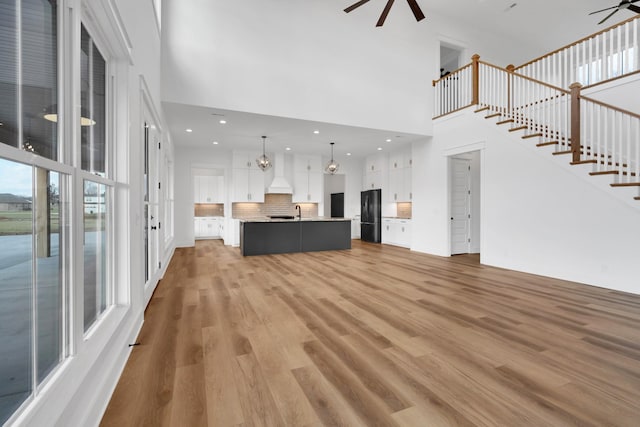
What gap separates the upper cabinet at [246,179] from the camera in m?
8.84

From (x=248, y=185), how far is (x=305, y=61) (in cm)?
426

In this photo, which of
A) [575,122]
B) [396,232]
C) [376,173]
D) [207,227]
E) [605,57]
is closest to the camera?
[575,122]

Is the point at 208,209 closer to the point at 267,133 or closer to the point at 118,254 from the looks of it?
the point at 267,133

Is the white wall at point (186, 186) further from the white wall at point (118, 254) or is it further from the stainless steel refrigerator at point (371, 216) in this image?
the white wall at point (118, 254)

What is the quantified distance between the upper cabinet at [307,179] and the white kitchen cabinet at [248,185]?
1125mm

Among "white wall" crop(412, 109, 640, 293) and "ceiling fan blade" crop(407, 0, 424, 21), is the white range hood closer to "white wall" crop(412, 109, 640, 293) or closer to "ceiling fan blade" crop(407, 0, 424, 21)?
"white wall" crop(412, 109, 640, 293)

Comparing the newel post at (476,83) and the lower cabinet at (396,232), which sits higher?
the newel post at (476,83)

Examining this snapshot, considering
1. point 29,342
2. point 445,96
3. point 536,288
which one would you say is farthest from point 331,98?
point 29,342

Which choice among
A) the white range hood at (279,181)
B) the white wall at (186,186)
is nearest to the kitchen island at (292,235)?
the white range hood at (279,181)

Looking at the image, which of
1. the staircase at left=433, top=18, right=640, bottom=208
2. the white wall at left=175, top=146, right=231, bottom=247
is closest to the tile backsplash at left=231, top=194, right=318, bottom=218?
the white wall at left=175, top=146, right=231, bottom=247

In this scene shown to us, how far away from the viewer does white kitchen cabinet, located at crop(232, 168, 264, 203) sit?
8.83 meters

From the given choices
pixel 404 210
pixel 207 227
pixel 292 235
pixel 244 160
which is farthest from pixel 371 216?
pixel 207 227

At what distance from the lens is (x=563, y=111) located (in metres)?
5.33

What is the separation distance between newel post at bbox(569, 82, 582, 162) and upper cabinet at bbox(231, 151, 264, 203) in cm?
735
